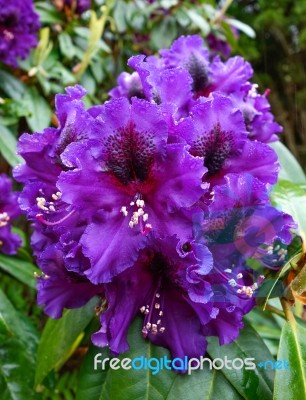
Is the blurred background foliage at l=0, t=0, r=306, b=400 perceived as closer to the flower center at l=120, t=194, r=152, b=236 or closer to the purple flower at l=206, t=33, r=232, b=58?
the purple flower at l=206, t=33, r=232, b=58

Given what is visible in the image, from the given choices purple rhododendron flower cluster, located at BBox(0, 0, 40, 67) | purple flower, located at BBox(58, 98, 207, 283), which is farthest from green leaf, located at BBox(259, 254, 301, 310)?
purple rhododendron flower cluster, located at BBox(0, 0, 40, 67)

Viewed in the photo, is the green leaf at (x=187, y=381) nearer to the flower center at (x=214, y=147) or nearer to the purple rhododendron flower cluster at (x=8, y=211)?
the flower center at (x=214, y=147)

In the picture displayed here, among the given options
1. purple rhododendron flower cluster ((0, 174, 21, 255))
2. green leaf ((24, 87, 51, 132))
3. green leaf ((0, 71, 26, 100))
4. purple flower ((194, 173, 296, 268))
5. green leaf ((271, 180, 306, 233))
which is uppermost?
purple flower ((194, 173, 296, 268))

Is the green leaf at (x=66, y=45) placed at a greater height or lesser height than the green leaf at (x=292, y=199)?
lesser

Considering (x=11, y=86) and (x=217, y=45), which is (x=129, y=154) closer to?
(x=11, y=86)

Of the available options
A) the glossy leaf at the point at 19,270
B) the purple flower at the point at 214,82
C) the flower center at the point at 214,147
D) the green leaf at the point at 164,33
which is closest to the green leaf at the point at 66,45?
the green leaf at the point at 164,33

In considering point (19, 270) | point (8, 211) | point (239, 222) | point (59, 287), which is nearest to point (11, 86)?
point (8, 211)
